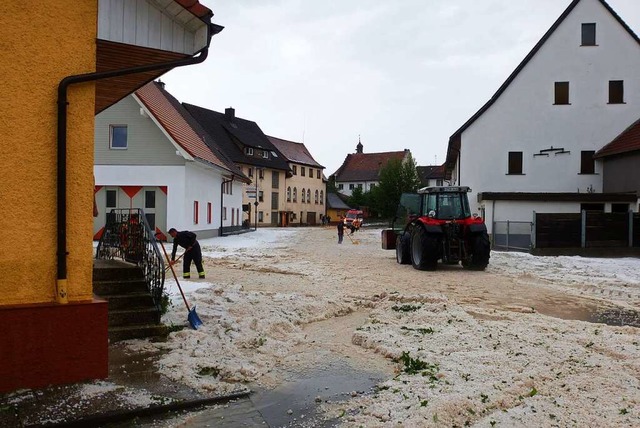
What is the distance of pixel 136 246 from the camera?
888 centimetres

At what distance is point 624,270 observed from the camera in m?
18.1

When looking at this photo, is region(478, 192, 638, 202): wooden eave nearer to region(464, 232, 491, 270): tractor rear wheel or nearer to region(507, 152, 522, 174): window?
region(507, 152, 522, 174): window

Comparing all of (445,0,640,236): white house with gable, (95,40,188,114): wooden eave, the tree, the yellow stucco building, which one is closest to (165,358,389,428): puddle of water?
the yellow stucco building

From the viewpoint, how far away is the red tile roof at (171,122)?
88.4ft

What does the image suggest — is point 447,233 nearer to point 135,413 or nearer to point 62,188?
point 62,188

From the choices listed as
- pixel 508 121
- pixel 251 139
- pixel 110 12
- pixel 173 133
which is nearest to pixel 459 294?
pixel 110 12

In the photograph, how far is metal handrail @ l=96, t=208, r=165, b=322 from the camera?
780 centimetres

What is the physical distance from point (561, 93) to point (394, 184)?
35.6 meters

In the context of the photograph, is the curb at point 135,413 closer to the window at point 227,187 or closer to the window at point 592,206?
the window at point 592,206

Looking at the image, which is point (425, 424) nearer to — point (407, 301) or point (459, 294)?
point (407, 301)

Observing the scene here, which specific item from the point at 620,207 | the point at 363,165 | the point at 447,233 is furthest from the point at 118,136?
the point at 363,165

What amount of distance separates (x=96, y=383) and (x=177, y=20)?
12.9 ft

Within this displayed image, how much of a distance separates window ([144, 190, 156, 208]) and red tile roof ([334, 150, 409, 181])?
75.7 metres

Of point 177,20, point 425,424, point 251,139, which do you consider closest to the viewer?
point 425,424
